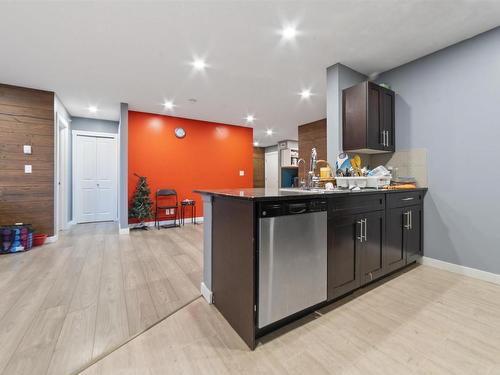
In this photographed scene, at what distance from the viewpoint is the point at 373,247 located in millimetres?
2076

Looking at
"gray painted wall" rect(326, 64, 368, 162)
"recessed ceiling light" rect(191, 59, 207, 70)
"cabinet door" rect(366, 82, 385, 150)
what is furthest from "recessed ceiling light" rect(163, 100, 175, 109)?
"cabinet door" rect(366, 82, 385, 150)

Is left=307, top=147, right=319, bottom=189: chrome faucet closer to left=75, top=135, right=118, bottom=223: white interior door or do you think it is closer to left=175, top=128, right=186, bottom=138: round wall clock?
left=175, top=128, right=186, bottom=138: round wall clock

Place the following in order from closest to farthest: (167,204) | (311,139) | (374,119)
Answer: (374,119) → (167,204) → (311,139)

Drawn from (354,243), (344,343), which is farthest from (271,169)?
(344,343)

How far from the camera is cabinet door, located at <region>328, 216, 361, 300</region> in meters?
1.73

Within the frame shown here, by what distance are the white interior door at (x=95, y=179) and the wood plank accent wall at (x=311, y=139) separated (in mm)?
4993

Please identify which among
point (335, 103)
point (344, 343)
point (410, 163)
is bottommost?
point (344, 343)

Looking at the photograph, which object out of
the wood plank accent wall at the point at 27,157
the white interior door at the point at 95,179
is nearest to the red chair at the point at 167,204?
the white interior door at the point at 95,179

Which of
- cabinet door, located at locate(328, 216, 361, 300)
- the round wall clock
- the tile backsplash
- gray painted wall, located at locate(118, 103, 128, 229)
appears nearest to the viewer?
cabinet door, located at locate(328, 216, 361, 300)

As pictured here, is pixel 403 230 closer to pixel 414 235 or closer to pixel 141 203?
pixel 414 235

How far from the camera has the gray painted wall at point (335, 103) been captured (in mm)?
2863

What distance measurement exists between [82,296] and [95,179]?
4509 millimetres

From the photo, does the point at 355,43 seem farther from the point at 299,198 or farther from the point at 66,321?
the point at 66,321

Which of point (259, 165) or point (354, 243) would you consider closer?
point (354, 243)
